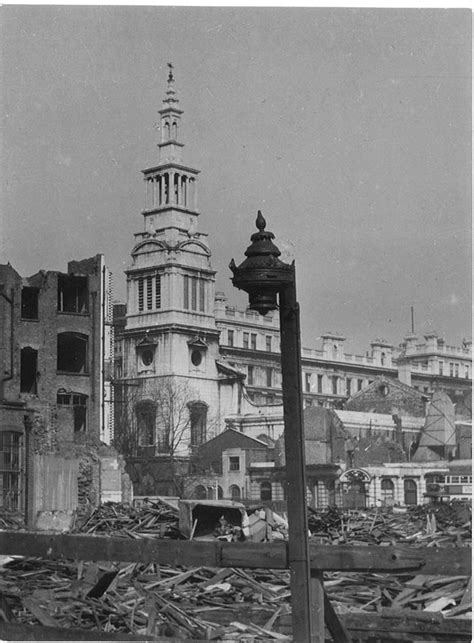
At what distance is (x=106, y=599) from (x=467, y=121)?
9.02m

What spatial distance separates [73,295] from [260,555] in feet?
116

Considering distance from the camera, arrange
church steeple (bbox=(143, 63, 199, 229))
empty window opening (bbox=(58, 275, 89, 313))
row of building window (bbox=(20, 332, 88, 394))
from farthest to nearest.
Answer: church steeple (bbox=(143, 63, 199, 229)), empty window opening (bbox=(58, 275, 89, 313)), row of building window (bbox=(20, 332, 88, 394))

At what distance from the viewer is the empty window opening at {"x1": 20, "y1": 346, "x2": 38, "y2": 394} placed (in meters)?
39.4

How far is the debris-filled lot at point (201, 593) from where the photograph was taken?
10.2 metres

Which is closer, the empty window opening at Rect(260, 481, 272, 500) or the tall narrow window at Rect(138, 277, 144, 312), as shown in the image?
the tall narrow window at Rect(138, 277, 144, 312)

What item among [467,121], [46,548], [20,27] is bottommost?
[46,548]

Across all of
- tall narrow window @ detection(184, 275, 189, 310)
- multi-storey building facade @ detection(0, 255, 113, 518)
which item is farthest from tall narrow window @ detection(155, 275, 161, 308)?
multi-storey building facade @ detection(0, 255, 113, 518)

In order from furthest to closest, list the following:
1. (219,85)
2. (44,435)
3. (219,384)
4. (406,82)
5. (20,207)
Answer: (219,384) < (44,435) < (20,207) < (219,85) < (406,82)

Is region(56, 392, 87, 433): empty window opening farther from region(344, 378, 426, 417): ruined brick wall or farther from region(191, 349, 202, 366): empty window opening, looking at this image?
region(344, 378, 426, 417): ruined brick wall

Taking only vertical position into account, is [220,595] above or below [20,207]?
below

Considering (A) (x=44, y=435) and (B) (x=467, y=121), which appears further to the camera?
(A) (x=44, y=435)

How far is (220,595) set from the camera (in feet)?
41.6

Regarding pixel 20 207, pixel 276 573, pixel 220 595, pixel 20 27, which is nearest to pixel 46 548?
pixel 220 595

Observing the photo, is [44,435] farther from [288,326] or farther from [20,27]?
[288,326]
